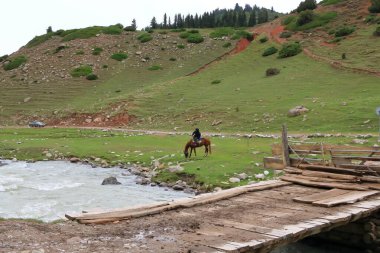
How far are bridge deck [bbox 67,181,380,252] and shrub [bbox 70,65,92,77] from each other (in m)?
72.4

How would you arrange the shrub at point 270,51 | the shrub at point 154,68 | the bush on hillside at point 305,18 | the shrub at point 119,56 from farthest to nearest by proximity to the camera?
the shrub at point 119,56, the bush on hillside at point 305,18, the shrub at point 154,68, the shrub at point 270,51

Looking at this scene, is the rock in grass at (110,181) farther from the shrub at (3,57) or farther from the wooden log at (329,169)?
the shrub at (3,57)

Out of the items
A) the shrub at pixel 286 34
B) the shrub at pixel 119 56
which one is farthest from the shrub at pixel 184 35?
the shrub at pixel 286 34

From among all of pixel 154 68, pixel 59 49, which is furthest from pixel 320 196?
pixel 59 49

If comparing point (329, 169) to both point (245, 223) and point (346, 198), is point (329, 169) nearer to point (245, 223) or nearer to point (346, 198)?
point (346, 198)

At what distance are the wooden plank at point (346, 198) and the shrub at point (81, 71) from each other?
72871mm

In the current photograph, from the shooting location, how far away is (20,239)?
10047mm

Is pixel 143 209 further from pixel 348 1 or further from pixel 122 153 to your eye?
pixel 348 1

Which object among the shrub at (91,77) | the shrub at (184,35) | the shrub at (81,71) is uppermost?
the shrub at (184,35)

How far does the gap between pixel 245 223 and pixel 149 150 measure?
935 inches

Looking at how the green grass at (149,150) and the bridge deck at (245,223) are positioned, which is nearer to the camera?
the bridge deck at (245,223)

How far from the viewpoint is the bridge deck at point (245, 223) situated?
33.2 ft

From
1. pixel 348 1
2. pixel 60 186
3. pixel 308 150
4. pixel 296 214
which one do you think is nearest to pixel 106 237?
pixel 296 214

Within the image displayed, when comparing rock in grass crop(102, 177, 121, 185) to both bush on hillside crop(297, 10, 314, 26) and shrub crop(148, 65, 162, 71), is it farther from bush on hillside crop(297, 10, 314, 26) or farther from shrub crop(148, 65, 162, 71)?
bush on hillside crop(297, 10, 314, 26)
